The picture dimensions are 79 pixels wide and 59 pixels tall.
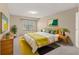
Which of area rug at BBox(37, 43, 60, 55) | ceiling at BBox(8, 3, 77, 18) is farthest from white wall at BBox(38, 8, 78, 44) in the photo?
area rug at BBox(37, 43, 60, 55)

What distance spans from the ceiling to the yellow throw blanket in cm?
32

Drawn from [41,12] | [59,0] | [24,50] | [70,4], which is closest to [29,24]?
[41,12]

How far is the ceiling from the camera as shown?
5.16 feet

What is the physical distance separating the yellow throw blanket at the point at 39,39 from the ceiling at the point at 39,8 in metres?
0.32

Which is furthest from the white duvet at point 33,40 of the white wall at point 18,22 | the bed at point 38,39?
the white wall at point 18,22

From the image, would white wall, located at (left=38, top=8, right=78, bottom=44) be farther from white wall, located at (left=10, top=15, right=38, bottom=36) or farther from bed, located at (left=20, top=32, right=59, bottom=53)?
white wall, located at (left=10, top=15, right=38, bottom=36)

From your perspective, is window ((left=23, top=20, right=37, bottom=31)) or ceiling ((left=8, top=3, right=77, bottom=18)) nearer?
ceiling ((left=8, top=3, right=77, bottom=18))

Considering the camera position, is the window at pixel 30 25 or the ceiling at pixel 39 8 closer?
the ceiling at pixel 39 8

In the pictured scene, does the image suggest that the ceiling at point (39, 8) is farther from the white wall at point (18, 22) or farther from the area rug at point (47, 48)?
the area rug at point (47, 48)

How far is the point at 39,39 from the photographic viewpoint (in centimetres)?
159

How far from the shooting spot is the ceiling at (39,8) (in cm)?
157

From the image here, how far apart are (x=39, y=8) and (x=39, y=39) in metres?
0.48

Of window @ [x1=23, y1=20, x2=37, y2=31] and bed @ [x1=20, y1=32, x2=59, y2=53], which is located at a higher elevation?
window @ [x1=23, y1=20, x2=37, y2=31]

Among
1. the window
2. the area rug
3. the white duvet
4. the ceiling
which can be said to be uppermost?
the ceiling
